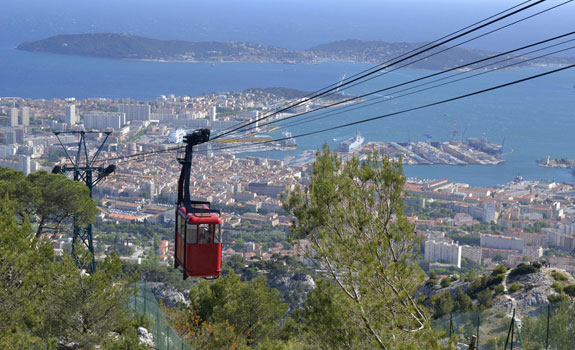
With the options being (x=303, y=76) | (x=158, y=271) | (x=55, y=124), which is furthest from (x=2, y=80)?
(x=158, y=271)

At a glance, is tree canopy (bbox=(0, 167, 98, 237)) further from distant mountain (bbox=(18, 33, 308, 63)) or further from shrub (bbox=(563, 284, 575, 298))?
distant mountain (bbox=(18, 33, 308, 63))

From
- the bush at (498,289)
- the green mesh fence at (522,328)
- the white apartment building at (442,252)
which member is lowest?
the white apartment building at (442,252)

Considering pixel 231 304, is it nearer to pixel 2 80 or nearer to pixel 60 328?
pixel 60 328

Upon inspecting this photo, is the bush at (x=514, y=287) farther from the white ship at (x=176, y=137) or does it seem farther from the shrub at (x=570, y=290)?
the white ship at (x=176, y=137)

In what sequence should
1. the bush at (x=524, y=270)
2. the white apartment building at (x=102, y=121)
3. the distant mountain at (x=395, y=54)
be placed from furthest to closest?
the distant mountain at (x=395, y=54), the white apartment building at (x=102, y=121), the bush at (x=524, y=270)

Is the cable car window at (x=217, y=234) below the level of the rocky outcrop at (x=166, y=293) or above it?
above

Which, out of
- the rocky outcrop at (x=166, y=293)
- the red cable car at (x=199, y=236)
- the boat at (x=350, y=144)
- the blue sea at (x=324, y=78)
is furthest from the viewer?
the blue sea at (x=324, y=78)

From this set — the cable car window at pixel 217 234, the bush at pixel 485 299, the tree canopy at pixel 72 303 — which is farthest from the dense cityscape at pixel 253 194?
the cable car window at pixel 217 234

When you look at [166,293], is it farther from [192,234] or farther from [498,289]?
[192,234]
